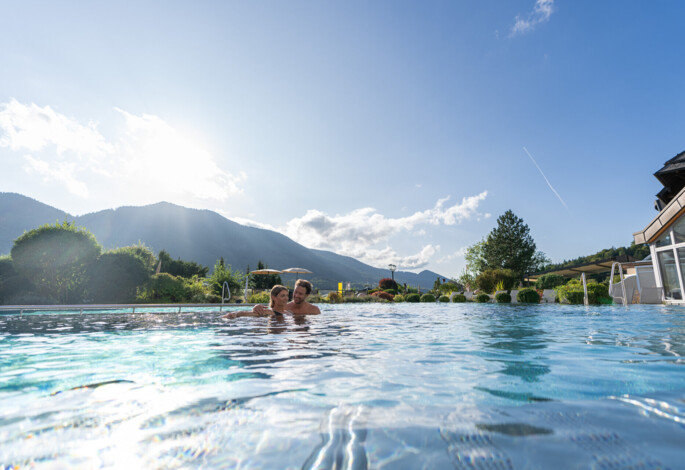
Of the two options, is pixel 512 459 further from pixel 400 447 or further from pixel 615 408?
pixel 615 408

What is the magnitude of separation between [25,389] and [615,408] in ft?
13.8

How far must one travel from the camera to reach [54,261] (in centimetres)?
1772

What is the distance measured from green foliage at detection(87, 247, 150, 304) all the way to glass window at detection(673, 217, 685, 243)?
90.8 feet

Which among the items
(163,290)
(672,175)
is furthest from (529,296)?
(163,290)

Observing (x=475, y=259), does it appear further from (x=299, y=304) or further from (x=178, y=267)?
(x=178, y=267)

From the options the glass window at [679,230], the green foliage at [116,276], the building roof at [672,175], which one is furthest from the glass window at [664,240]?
the green foliage at [116,276]

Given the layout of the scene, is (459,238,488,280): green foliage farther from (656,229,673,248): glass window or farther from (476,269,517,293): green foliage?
(656,229,673,248): glass window

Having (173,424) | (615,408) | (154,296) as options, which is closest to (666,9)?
(615,408)

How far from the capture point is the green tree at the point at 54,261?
17531 millimetres

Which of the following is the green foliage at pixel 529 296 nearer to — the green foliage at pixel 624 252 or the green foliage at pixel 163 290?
the green foliage at pixel 163 290

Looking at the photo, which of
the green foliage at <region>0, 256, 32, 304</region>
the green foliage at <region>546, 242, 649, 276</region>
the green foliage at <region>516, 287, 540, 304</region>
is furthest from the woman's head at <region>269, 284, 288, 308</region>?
the green foliage at <region>546, 242, 649, 276</region>

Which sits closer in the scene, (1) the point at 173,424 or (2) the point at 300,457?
(2) the point at 300,457

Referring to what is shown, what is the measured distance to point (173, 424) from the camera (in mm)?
1735

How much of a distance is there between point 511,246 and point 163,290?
1703 inches
